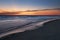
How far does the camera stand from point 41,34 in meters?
1.06

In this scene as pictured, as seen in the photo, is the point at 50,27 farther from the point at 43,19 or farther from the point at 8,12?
the point at 8,12

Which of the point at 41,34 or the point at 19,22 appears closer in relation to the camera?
the point at 41,34

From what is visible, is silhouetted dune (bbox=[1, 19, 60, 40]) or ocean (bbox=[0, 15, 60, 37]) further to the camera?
ocean (bbox=[0, 15, 60, 37])

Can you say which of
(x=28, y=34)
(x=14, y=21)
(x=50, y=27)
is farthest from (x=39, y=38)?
(x=14, y=21)

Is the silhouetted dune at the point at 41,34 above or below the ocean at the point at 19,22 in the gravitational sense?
below

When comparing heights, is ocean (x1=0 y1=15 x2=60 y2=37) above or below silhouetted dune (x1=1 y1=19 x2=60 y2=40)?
above

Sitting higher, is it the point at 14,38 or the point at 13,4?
the point at 13,4

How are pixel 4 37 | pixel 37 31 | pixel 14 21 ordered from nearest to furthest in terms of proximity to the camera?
pixel 4 37 → pixel 37 31 → pixel 14 21

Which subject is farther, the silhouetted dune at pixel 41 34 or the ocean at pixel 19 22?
the ocean at pixel 19 22

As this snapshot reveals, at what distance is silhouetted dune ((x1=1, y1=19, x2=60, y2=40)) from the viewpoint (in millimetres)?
1000

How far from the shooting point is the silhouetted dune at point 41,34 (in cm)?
100

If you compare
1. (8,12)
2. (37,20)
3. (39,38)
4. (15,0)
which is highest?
(15,0)

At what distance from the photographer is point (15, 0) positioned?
1.23m

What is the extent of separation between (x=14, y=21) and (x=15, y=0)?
0.21 meters
